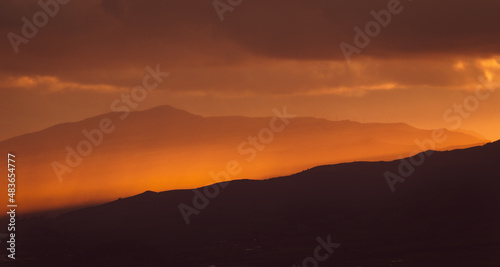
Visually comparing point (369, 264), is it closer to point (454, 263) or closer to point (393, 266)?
point (393, 266)

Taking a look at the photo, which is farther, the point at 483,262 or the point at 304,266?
the point at 304,266

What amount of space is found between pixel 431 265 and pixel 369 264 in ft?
53.3

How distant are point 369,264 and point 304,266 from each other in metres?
17.5

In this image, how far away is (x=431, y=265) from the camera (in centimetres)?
18712

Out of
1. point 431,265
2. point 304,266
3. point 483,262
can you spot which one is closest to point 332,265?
point 304,266

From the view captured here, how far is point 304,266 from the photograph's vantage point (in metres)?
199

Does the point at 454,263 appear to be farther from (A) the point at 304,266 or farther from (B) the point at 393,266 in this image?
(A) the point at 304,266

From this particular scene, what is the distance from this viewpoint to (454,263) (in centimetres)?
18900

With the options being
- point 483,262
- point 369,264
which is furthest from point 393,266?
point 483,262

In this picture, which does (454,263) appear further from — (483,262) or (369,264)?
(369,264)

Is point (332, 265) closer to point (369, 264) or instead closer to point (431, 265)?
point (369, 264)

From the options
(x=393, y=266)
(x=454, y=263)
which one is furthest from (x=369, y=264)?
(x=454, y=263)

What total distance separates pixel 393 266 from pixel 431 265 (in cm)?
991

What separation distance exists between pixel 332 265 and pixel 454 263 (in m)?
31.5
